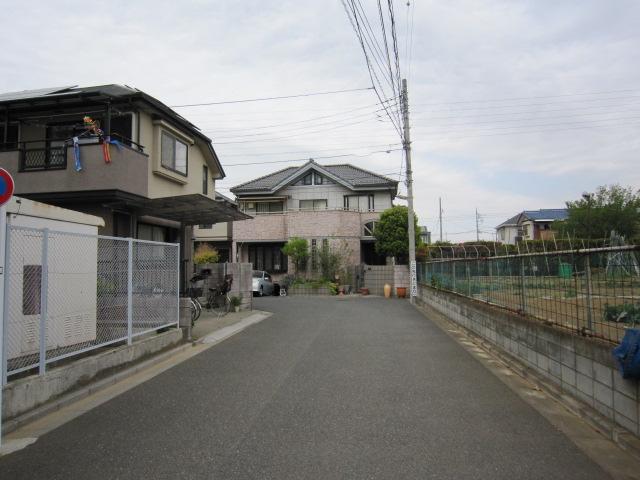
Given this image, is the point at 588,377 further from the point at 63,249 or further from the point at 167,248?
the point at 167,248

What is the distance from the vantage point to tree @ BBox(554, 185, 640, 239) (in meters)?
38.3

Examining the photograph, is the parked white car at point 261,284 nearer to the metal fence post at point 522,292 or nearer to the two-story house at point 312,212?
the two-story house at point 312,212

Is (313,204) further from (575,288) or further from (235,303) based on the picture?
(575,288)

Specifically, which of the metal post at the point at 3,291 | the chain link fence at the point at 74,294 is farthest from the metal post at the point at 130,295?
the metal post at the point at 3,291

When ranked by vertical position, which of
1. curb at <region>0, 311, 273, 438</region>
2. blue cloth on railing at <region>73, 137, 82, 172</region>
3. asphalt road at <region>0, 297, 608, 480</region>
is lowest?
asphalt road at <region>0, 297, 608, 480</region>

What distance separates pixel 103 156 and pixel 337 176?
21610 millimetres

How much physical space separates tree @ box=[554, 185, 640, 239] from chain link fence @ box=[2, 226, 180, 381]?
124ft

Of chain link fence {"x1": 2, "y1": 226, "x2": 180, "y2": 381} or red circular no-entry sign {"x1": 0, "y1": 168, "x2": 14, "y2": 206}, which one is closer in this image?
red circular no-entry sign {"x1": 0, "y1": 168, "x2": 14, "y2": 206}

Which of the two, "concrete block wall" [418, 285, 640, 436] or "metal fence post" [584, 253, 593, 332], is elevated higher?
"metal fence post" [584, 253, 593, 332]

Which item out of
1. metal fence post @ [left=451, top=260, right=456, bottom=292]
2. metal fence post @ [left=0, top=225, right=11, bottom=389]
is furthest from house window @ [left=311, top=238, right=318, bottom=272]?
metal fence post @ [left=0, top=225, right=11, bottom=389]

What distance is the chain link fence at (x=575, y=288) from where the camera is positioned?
4.59m

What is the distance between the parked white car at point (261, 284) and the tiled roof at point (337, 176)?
827 cm

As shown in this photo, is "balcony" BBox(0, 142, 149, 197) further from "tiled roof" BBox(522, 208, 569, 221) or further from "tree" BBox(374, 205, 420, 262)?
"tiled roof" BBox(522, 208, 569, 221)

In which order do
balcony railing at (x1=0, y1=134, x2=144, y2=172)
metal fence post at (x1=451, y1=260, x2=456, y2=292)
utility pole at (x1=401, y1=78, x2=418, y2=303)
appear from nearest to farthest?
balcony railing at (x1=0, y1=134, x2=144, y2=172)
metal fence post at (x1=451, y1=260, x2=456, y2=292)
utility pole at (x1=401, y1=78, x2=418, y2=303)
